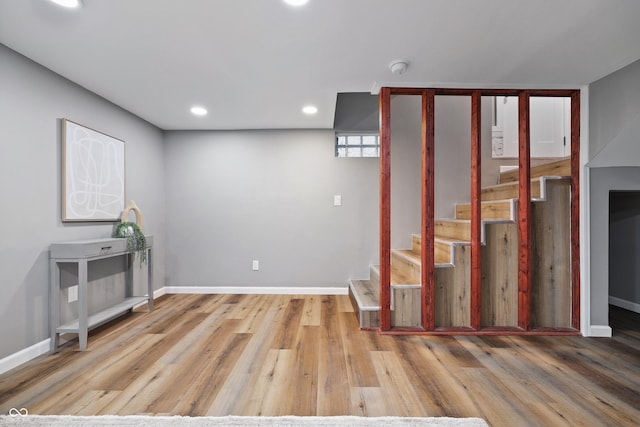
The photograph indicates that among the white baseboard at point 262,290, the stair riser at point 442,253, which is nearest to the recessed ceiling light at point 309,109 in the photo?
the stair riser at point 442,253

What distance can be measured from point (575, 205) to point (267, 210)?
3.11m

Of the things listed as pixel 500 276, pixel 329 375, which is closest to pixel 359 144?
pixel 500 276

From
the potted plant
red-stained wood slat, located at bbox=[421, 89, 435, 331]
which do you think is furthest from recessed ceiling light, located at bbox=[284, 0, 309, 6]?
the potted plant

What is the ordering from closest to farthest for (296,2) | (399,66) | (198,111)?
(296,2) < (399,66) < (198,111)

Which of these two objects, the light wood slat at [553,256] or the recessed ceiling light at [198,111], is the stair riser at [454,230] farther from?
the recessed ceiling light at [198,111]

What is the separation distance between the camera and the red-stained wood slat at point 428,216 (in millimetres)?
2625

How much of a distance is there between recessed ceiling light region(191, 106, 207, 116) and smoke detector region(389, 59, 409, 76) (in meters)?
1.93

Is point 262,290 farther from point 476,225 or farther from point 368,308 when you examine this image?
point 476,225

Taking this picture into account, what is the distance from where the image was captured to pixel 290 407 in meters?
1.64

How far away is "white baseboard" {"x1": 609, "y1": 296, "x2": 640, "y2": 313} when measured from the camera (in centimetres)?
325

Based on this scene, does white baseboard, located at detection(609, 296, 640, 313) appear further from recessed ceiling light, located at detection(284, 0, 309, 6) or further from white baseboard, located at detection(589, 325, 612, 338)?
recessed ceiling light, located at detection(284, 0, 309, 6)

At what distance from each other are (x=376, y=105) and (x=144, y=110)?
259 centimetres

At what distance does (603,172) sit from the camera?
2.59 metres

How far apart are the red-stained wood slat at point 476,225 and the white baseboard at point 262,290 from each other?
62.4 inches
